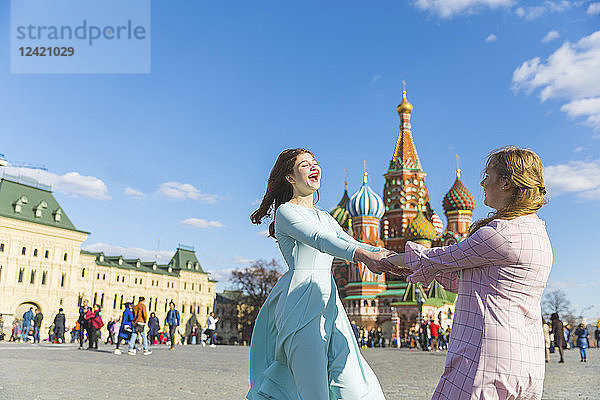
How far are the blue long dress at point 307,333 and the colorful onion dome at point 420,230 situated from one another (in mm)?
55274

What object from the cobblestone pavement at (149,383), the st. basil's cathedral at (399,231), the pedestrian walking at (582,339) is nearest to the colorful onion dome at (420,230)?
the st. basil's cathedral at (399,231)

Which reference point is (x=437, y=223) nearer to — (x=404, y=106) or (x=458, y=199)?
(x=458, y=199)

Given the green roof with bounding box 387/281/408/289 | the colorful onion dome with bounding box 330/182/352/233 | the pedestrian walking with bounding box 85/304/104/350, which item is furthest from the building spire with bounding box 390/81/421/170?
the pedestrian walking with bounding box 85/304/104/350

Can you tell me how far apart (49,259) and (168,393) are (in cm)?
→ 5766

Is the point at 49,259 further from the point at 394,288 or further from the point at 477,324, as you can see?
the point at 477,324

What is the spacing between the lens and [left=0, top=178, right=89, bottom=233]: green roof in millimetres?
58844

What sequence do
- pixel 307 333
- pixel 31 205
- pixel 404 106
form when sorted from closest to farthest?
pixel 307 333 < pixel 31 205 < pixel 404 106

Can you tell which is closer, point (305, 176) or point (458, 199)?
point (305, 176)

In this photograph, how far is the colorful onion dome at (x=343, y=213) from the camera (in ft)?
224

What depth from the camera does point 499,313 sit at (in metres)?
2.51

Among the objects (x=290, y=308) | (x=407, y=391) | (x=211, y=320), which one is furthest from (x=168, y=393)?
(x=211, y=320)

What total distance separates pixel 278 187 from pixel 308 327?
3.56 ft

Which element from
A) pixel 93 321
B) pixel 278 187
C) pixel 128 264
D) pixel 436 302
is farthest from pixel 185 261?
pixel 278 187

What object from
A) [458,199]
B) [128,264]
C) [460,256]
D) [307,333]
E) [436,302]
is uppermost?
[458,199]
